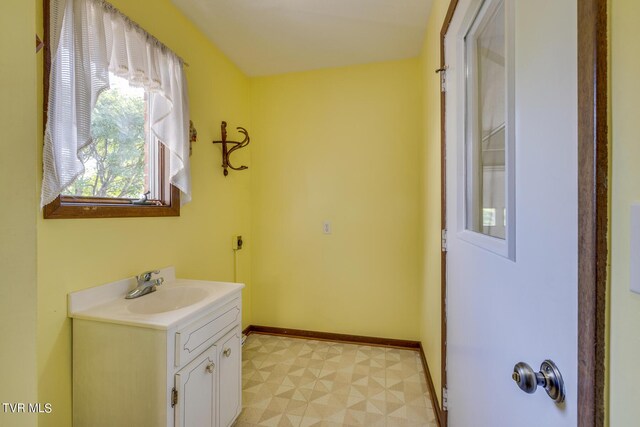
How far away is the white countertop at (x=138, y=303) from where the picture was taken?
107 cm

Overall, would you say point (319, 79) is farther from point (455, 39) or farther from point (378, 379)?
point (378, 379)

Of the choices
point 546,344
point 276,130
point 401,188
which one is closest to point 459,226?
point 546,344

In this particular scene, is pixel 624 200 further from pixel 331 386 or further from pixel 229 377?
pixel 331 386

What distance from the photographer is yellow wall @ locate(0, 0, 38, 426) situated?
49cm

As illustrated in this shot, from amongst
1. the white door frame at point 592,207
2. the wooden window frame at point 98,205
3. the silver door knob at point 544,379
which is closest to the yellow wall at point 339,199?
the wooden window frame at point 98,205

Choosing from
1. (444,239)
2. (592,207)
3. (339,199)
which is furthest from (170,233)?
(592,207)

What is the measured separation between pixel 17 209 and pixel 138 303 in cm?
94

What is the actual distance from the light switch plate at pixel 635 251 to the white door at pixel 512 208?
0.33ft

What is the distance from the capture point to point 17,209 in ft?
1.67

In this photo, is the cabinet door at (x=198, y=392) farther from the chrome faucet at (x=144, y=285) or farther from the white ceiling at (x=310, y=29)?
the white ceiling at (x=310, y=29)

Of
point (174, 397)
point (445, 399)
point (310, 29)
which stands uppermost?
Result: point (310, 29)

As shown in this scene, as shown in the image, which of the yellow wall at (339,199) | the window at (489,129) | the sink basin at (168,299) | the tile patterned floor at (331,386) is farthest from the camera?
the yellow wall at (339,199)

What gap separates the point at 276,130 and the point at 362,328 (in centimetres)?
201

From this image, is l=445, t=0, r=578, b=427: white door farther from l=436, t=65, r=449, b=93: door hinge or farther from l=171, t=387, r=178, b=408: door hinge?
l=171, t=387, r=178, b=408: door hinge
